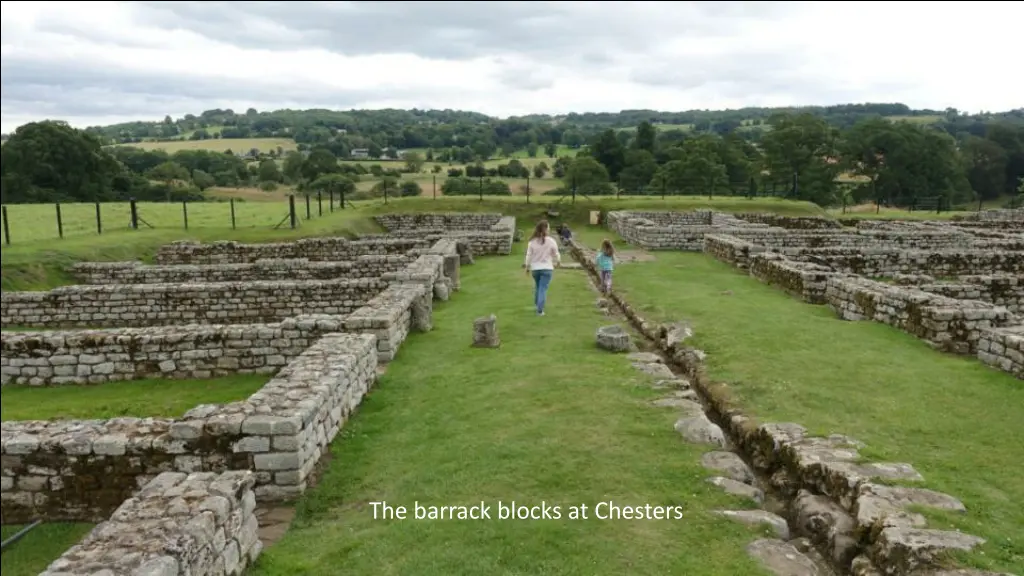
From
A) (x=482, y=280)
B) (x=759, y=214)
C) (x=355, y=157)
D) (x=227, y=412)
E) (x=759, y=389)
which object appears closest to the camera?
(x=227, y=412)

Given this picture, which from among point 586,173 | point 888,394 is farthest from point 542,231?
point 586,173

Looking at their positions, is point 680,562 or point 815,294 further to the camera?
point 815,294

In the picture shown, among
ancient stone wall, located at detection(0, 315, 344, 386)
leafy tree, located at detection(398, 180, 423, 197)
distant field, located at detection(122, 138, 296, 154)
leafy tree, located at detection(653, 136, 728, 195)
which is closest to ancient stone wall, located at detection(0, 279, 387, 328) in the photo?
ancient stone wall, located at detection(0, 315, 344, 386)

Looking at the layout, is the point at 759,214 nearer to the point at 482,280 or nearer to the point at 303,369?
the point at 482,280

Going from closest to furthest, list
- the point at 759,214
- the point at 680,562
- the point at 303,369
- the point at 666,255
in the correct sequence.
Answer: the point at 680,562, the point at 303,369, the point at 666,255, the point at 759,214

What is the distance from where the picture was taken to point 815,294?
1630 cm

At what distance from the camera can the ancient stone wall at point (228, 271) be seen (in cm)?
1948

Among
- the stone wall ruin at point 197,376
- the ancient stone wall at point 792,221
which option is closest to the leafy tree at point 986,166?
the ancient stone wall at point 792,221

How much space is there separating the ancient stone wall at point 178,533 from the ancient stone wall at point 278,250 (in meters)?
18.8

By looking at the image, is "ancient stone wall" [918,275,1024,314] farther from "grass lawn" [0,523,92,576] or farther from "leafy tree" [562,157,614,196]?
"leafy tree" [562,157,614,196]

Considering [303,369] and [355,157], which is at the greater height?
[355,157]

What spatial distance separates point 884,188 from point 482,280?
65.8 metres

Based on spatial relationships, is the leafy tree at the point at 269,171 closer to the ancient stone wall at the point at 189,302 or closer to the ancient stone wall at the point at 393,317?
the ancient stone wall at the point at 189,302

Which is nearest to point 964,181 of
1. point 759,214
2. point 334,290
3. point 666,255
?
point 759,214
